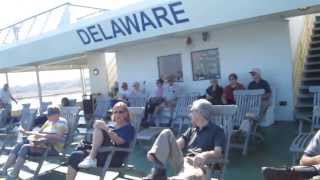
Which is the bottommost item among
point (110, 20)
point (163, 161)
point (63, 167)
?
point (63, 167)

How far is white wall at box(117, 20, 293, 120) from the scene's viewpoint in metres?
8.86

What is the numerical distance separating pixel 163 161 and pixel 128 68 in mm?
8568

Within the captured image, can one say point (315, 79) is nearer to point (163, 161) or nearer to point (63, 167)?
point (63, 167)

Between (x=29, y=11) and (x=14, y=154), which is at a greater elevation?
(x=29, y=11)

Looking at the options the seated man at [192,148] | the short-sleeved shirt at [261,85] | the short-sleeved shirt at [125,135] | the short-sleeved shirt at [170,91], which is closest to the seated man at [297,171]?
the seated man at [192,148]

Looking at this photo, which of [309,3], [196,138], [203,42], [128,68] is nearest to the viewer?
[196,138]

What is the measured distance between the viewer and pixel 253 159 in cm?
593

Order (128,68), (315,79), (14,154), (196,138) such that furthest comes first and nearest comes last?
(128,68), (315,79), (14,154), (196,138)

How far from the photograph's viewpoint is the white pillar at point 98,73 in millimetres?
14500

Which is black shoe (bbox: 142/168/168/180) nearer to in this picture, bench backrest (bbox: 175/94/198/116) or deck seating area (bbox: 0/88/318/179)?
deck seating area (bbox: 0/88/318/179)

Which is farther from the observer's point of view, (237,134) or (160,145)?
(237,134)

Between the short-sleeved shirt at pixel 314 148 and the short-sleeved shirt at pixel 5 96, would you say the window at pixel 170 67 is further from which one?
the short-sleeved shirt at pixel 314 148

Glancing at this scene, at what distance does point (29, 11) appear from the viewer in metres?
14.8

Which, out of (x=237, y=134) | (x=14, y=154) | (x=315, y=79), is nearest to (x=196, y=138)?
(x=237, y=134)
